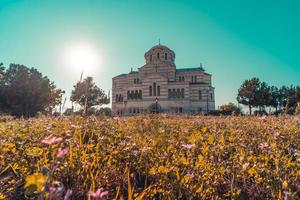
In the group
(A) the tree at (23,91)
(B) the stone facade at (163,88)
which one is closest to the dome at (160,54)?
(B) the stone facade at (163,88)

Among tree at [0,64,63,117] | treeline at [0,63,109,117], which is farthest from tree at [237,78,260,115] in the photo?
tree at [0,64,63,117]

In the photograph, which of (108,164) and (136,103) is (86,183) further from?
(136,103)

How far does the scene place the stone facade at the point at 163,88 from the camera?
5231 cm

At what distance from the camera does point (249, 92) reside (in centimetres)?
5881

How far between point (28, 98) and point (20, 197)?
39595mm

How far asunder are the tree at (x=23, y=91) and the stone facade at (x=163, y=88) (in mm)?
17227

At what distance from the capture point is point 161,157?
244 centimetres

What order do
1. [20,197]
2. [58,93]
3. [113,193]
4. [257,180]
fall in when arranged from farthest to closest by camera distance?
[58,93], [257,180], [113,193], [20,197]

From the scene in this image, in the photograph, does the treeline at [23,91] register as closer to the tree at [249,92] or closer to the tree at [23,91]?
the tree at [23,91]

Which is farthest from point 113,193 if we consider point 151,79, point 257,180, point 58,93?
point 151,79

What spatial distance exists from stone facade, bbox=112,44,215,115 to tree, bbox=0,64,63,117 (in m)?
17.2

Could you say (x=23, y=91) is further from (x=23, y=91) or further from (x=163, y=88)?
(x=163, y=88)

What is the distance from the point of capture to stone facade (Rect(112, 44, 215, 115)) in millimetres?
52312

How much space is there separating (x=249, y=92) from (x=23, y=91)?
50.6 meters
